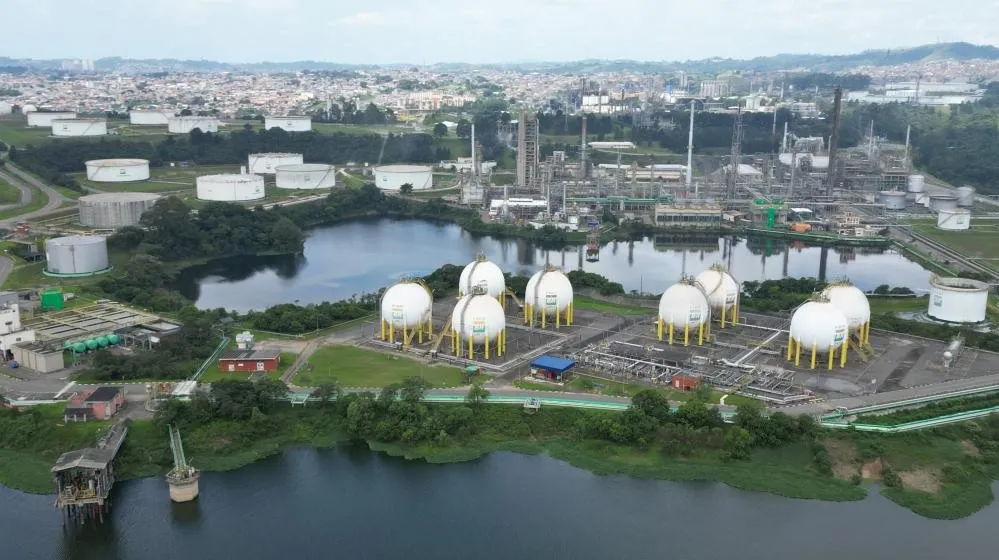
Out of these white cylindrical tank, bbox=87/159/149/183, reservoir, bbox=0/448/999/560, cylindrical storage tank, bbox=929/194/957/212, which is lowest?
reservoir, bbox=0/448/999/560

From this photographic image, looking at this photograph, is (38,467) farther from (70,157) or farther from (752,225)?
(70,157)

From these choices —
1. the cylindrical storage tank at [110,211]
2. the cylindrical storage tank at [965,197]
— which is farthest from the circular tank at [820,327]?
the cylindrical storage tank at [965,197]

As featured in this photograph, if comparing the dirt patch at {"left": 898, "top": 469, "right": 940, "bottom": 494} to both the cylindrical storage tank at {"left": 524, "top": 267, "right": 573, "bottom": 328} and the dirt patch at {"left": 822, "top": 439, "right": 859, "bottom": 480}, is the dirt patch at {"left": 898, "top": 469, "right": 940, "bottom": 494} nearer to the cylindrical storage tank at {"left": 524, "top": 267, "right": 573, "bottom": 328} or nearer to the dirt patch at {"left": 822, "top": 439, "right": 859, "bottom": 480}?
the dirt patch at {"left": 822, "top": 439, "right": 859, "bottom": 480}

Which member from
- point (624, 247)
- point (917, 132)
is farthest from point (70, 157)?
point (917, 132)

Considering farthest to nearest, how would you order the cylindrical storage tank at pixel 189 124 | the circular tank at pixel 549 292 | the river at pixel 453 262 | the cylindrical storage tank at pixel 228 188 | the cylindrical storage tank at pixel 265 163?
the cylindrical storage tank at pixel 189 124 → the cylindrical storage tank at pixel 265 163 → the cylindrical storage tank at pixel 228 188 → the river at pixel 453 262 → the circular tank at pixel 549 292

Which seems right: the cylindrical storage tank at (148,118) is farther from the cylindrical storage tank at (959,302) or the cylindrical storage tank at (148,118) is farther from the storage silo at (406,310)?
the cylindrical storage tank at (959,302)

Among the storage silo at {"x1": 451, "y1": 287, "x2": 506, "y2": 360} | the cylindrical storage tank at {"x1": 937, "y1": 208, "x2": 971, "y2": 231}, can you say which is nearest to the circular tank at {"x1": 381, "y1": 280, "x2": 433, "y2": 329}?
the storage silo at {"x1": 451, "y1": 287, "x2": 506, "y2": 360}
